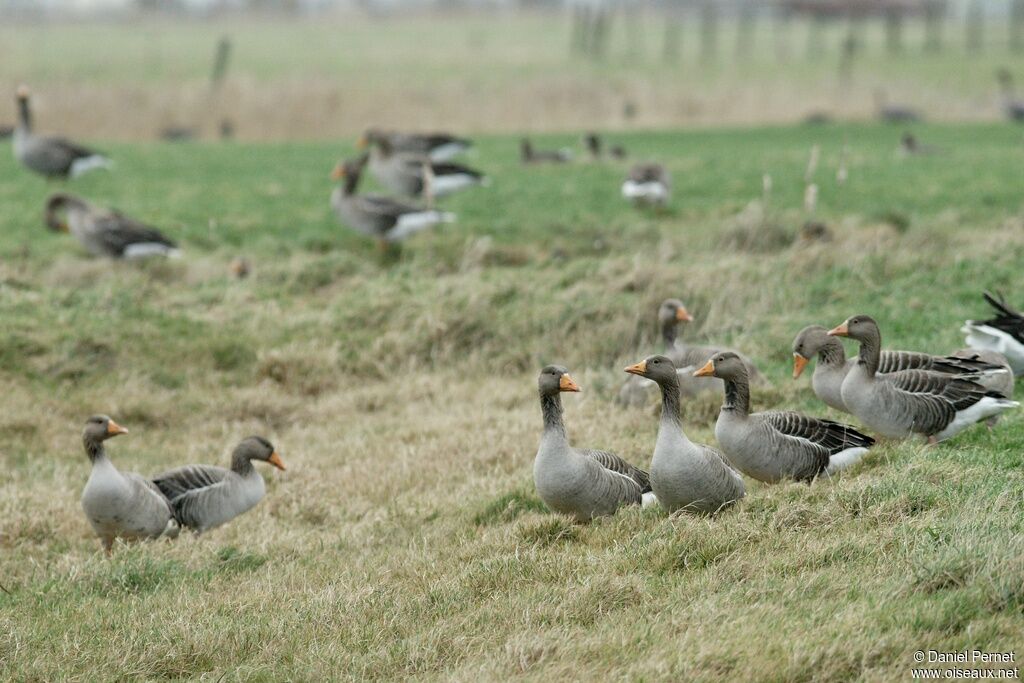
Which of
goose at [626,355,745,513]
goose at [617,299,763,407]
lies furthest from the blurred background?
goose at [626,355,745,513]

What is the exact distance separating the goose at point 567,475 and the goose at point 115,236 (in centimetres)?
1003

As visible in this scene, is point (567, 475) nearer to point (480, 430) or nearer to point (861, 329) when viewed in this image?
point (861, 329)

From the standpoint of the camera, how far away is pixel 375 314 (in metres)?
15.5

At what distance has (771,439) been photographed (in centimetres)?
848

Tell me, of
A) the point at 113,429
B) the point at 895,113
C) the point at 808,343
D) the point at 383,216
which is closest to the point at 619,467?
the point at 808,343

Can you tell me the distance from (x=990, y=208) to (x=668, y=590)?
14.3 metres


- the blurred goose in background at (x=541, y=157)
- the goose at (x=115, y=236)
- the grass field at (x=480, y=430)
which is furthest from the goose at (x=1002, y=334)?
the blurred goose in background at (x=541, y=157)

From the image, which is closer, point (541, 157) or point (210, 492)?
point (210, 492)

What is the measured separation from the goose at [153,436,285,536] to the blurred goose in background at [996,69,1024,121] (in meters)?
32.9

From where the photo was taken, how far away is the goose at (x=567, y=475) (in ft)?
27.0

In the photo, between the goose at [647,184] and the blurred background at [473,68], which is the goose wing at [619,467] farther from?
the blurred background at [473,68]

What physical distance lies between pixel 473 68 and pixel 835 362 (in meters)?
45.0

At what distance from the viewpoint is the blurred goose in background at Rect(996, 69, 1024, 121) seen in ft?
122

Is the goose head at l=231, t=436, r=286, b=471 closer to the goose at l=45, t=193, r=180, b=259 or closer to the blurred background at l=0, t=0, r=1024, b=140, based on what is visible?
the goose at l=45, t=193, r=180, b=259
